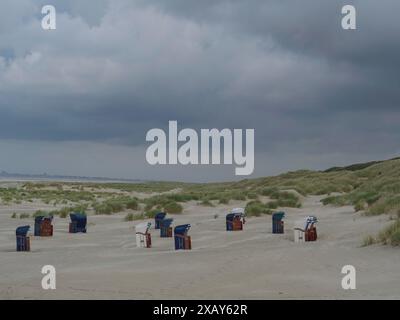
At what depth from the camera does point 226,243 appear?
56.7ft

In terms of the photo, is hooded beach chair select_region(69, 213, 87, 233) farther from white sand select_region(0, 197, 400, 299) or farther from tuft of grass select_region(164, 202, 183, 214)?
tuft of grass select_region(164, 202, 183, 214)

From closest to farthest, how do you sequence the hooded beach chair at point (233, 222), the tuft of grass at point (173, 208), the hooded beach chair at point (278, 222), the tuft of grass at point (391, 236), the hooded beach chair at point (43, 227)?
the tuft of grass at point (391, 236) < the hooded beach chair at point (278, 222) < the hooded beach chair at point (233, 222) < the hooded beach chair at point (43, 227) < the tuft of grass at point (173, 208)

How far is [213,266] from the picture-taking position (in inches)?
492

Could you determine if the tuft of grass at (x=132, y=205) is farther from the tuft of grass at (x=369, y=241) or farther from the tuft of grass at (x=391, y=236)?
the tuft of grass at (x=391, y=236)

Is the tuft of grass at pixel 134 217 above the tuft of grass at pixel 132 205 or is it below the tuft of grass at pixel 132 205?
below

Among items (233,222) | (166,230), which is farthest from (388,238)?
(166,230)

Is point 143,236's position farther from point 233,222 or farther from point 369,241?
point 369,241

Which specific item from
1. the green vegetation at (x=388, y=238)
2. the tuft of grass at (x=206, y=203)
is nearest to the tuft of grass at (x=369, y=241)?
the green vegetation at (x=388, y=238)

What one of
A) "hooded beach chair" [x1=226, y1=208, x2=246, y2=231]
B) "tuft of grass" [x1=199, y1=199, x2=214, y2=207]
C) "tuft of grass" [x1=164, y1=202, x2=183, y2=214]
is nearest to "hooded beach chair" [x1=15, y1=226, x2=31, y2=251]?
"hooded beach chair" [x1=226, y1=208, x2=246, y2=231]

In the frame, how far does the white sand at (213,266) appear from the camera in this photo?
32.2 ft

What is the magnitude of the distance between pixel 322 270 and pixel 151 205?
20525mm

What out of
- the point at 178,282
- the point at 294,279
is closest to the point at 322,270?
the point at 294,279

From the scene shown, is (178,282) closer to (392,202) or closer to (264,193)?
(392,202)
